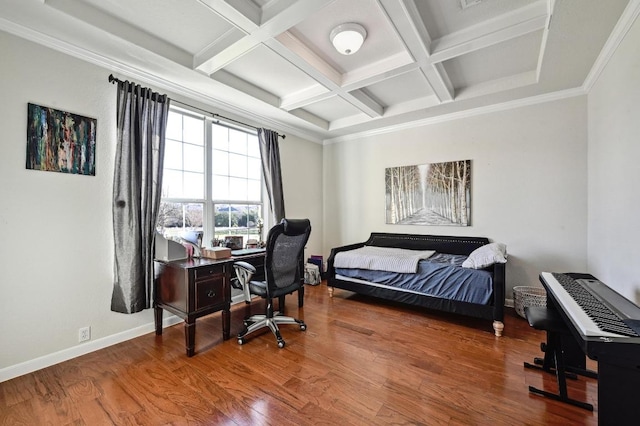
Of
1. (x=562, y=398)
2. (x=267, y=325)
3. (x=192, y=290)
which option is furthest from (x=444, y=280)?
(x=192, y=290)

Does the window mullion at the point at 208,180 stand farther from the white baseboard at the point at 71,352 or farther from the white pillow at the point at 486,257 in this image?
the white pillow at the point at 486,257

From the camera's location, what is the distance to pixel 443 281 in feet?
9.70

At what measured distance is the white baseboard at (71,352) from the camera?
1955 millimetres

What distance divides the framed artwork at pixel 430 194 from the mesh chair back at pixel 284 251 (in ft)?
7.03

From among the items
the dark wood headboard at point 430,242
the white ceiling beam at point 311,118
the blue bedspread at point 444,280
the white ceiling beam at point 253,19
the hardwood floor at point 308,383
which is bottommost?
the hardwood floor at point 308,383

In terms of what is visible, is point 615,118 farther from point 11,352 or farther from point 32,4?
point 11,352

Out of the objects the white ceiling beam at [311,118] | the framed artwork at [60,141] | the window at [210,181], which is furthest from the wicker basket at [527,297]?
the framed artwork at [60,141]

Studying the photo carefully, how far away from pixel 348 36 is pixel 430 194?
2.60m

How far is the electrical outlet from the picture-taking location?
7.48 ft

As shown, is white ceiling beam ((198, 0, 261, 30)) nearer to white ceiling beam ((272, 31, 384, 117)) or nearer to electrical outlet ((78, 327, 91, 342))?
white ceiling beam ((272, 31, 384, 117))

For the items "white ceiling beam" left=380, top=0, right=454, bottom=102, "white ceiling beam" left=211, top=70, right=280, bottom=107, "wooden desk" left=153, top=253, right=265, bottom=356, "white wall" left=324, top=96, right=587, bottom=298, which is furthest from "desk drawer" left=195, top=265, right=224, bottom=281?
"white wall" left=324, top=96, right=587, bottom=298

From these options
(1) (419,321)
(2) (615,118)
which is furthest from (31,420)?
(2) (615,118)

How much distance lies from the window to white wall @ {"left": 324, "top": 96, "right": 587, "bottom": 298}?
90.5 inches

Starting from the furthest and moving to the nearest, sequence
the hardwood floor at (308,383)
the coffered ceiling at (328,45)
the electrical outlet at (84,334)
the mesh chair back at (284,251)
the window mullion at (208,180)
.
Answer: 1. the window mullion at (208,180)
2. the mesh chair back at (284,251)
3. the electrical outlet at (84,334)
4. the coffered ceiling at (328,45)
5. the hardwood floor at (308,383)
